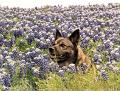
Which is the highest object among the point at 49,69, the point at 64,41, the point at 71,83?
the point at 64,41

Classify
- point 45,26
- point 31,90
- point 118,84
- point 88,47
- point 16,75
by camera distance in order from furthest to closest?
1. point 45,26
2. point 88,47
3. point 16,75
4. point 31,90
5. point 118,84

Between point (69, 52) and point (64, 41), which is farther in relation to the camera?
point (64, 41)

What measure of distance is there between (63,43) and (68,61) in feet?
1.18

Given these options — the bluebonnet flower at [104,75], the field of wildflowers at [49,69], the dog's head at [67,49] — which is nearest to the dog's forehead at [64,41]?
the dog's head at [67,49]

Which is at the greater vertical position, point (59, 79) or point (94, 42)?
point (59, 79)

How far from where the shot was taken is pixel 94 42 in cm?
1468

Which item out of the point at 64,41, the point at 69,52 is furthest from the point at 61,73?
the point at 64,41

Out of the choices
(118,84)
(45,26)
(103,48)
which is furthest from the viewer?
(45,26)

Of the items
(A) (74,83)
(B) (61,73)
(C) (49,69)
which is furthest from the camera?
(C) (49,69)

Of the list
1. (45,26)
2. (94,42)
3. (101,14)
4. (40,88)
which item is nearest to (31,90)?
(40,88)

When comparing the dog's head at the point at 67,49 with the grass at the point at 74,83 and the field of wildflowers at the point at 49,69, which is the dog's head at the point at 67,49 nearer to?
the field of wildflowers at the point at 49,69

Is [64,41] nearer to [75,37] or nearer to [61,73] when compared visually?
[75,37]

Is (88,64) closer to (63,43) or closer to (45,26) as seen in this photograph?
(63,43)

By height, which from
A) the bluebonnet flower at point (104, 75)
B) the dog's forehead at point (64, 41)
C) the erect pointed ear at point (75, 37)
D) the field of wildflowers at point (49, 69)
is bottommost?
the field of wildflowers at point (49, 69)
